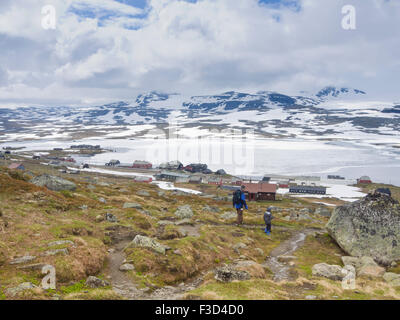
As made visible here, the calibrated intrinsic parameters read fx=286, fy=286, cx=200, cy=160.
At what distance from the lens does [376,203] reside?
23.9 m

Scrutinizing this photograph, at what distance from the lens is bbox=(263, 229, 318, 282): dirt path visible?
1675 cm

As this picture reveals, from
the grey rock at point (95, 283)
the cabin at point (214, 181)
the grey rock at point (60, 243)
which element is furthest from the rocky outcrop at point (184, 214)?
the cabin at point (214, 181)

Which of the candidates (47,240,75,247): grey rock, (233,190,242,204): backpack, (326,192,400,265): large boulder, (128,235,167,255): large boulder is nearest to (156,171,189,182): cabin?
(233,190,242,204): backpack

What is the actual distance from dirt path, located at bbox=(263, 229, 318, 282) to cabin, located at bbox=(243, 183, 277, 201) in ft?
186

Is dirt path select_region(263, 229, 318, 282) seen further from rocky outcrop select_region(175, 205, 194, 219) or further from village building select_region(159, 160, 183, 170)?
village building select_region(159, 160, 183, 170)

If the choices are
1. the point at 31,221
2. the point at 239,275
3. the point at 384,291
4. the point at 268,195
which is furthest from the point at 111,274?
the point at 268,195

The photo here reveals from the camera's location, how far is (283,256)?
20562 millimetres

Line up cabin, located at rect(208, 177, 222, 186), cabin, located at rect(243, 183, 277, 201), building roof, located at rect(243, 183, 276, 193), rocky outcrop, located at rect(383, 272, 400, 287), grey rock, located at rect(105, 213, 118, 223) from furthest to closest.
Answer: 1. cabin, located at rect(208, 177, 222, 186)
2. building roof, located at rect(243, 183, 276, 193)
3. cabin, located at rect(243, 183, 277, 201)
4. grey rock, located at rect(105, 213, 118, 223)
5. rocky outcrop, located at rect(383, 272, 400, 287)

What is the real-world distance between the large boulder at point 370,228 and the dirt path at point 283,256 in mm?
3244

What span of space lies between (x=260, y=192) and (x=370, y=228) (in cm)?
6440

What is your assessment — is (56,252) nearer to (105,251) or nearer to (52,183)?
(105,251)
